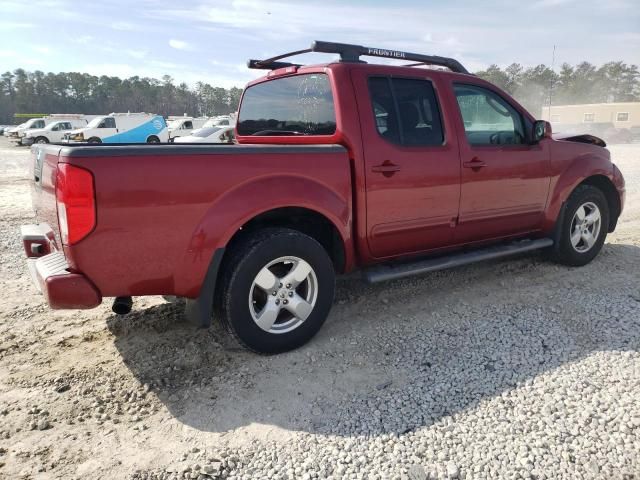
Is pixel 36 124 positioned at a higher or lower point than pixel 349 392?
higher

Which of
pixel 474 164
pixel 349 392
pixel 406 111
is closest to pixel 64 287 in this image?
pixel 349 392

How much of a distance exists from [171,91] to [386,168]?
10530 centimetres

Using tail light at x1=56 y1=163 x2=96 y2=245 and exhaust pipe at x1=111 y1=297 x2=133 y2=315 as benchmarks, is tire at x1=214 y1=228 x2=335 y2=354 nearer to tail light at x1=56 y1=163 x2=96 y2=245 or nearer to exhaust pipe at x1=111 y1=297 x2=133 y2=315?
exhaust pipe at x1=111 y1=297 x2=133 y2=315

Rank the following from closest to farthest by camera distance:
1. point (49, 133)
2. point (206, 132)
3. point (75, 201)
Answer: point (75, 201)
point (206, 132)
point (49, 133)

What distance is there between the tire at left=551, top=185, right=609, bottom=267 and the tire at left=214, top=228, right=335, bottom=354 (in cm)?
277

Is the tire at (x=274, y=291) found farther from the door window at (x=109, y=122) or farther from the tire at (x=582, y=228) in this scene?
the door window at (x=109, y=122)

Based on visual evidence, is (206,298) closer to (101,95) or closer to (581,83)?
(581,83)

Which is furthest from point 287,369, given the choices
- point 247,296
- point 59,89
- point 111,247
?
point 59,89

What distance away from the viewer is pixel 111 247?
2.69 m

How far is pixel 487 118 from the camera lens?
14.2 ft

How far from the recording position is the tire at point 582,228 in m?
4.86

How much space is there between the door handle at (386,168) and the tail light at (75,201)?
186cm

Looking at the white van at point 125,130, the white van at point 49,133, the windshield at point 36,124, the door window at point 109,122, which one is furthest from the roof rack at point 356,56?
the windshield at point 36,124

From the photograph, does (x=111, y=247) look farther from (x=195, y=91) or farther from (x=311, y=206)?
(x=195, y=91)
